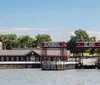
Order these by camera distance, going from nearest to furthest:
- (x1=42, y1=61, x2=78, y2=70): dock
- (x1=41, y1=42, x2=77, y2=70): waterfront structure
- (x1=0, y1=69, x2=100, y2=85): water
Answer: (x1=0, y1=69, x2=100, y2=85): water, (x1=42, y1=61, x2=78, y2=70): dock, (x1=41, y1=42, x2=77, y2=70): waterfront structure

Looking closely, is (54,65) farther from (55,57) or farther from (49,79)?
(49,79)

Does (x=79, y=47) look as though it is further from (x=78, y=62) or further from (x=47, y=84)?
→ (x=47, y=84)

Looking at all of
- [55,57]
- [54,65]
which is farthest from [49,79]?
[55,57]

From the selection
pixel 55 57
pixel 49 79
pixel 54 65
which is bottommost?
pixel 49 79

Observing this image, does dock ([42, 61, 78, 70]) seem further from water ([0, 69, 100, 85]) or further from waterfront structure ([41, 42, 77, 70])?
water ([0, 69, 100, 85])

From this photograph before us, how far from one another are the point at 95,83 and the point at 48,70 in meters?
49.0

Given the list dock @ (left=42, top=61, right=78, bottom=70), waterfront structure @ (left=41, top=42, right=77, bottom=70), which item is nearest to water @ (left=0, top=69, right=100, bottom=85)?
dock @ (left=42, top=61, right=78, bottom=70)

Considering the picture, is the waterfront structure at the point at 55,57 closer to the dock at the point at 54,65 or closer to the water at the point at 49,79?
the dock at the point at 54,65

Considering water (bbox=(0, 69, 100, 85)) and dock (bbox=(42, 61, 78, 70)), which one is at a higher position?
dock (bbox=(42, 61, 78, 70))

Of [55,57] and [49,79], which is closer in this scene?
[49,79]

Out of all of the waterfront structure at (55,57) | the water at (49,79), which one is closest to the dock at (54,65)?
the waterfront structure at (55,57)

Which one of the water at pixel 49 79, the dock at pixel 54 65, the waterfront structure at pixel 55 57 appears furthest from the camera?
the waterfront structure at pixel 55 57

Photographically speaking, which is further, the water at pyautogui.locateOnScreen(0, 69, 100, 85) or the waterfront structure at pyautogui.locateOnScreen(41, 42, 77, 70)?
the waterfront structure at pyautogui.locateOnScreen(41, 42, 77, 70)

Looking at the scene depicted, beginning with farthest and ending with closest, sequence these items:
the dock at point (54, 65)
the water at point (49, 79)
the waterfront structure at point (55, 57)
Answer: the waterfront structure at point (55, 57) → the dock at point (54, 65) → the water at point (49, 79)
